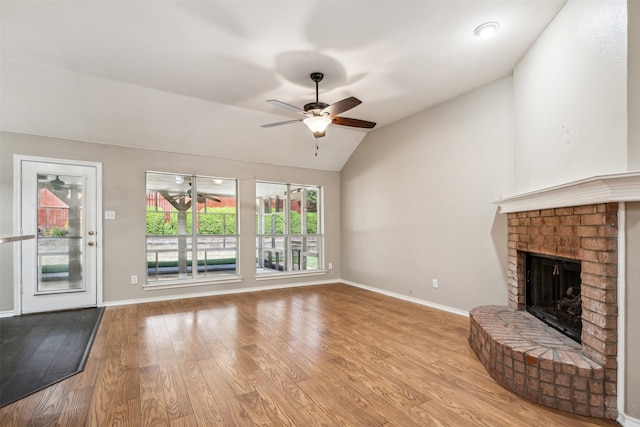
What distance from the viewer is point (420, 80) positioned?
3.57 m

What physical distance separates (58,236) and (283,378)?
4.04m

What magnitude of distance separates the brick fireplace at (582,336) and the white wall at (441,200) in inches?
44.1

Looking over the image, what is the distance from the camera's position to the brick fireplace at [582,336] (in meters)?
1.82

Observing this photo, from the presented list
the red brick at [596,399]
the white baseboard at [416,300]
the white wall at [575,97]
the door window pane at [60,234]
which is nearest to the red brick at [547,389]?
the red brick at [596,399]

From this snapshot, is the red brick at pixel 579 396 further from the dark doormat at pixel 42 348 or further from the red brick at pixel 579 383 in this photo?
the dark doormat at pixel 42 348

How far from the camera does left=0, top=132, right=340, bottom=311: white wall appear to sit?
13.1ft

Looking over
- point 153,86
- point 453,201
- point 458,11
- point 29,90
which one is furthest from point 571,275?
point 29,90

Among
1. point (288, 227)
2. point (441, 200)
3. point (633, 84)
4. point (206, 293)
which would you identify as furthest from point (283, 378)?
point (288, 227)

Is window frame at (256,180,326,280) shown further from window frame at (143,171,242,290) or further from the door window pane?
the door window pane

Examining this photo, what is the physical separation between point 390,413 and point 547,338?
4.38 ft

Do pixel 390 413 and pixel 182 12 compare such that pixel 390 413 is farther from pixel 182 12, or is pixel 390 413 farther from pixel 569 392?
pixel 182 12

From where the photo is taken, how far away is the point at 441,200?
4.24 m

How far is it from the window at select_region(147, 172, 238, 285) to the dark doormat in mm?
1204

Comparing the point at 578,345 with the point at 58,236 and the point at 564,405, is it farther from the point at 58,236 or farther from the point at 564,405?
the point at 58,236
